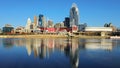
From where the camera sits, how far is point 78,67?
94.8 feet

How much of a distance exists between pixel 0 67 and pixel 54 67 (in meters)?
6.06

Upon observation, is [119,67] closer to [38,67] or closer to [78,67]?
[78,67]

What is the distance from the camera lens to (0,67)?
28312 millimetres

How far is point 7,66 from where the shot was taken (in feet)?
96.0

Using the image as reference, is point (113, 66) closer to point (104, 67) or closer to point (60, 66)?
point (104, 67)

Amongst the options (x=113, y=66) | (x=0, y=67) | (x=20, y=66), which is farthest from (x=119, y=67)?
(x=0, y=67)

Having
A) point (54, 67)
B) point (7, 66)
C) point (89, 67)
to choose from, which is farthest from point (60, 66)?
point (7, 66)

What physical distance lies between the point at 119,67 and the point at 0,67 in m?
13.5

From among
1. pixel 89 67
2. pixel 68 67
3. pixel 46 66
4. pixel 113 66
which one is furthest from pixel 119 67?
pixel 46 66

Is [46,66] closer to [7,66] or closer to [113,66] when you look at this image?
[7,66]

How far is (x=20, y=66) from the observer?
29328mm

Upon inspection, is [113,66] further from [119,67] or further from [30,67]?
[30,67]

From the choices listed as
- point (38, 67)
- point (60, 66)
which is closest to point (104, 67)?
point (60, 66)

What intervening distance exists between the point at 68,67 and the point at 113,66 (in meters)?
5.49
